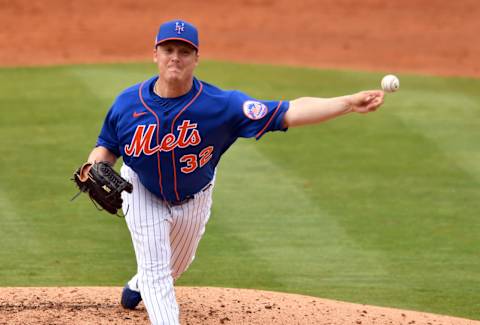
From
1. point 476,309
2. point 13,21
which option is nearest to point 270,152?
point 476,309

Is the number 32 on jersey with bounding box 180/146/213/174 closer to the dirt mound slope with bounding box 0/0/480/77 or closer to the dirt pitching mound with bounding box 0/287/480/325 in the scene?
the dirt pitching mound with bounding box 0/287/480/325

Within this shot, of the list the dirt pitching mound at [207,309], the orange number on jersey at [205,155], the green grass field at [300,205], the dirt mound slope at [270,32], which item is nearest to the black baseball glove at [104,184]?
the orange number on jersey at [205,155]

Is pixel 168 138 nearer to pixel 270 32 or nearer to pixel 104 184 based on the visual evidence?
pixel 104 184

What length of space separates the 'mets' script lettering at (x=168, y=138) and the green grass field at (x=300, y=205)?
242 centimetres

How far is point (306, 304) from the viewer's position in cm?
714

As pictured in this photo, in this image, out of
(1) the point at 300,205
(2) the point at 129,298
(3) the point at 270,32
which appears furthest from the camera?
(3) the point at 270,32

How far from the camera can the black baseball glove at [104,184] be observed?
19.1 ft

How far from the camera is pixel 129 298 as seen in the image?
677 centimetres

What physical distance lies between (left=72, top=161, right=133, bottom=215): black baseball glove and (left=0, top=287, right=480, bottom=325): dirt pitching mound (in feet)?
3.21

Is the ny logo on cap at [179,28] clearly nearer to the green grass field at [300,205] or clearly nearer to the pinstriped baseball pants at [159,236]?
the pinstriped baseball pants at [159,236]

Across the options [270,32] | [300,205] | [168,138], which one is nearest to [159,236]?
[168,138]

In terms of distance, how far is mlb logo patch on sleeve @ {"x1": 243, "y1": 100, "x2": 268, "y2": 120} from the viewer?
19.1 feet

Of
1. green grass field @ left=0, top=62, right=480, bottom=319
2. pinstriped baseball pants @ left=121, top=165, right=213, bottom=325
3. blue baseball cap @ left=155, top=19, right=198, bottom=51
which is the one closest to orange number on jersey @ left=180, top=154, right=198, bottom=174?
pinstriped baseball pants @ left=121, top=165, right=213, bottom=325

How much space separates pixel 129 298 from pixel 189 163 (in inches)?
51.5
